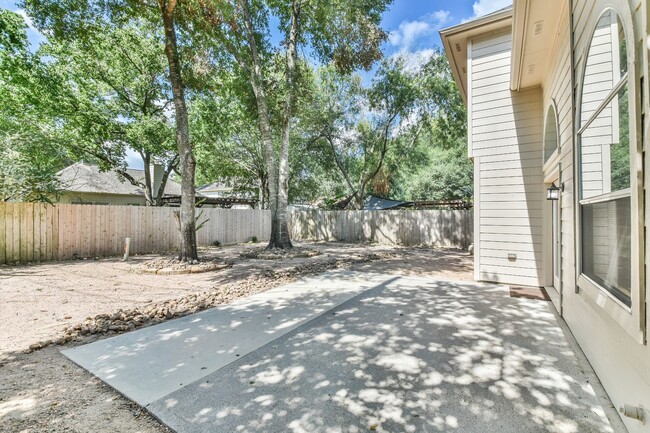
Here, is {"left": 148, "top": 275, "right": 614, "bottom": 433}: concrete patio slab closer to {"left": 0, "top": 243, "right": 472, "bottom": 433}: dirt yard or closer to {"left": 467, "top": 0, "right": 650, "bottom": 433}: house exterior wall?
{"left": 467, "top": 0, "right": 650, "bottom": 433}: house exterior wall

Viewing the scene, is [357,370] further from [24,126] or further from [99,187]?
[99,187]

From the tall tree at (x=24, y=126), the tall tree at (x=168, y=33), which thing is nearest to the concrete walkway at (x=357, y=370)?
the tall tree at (x=168, y=33)

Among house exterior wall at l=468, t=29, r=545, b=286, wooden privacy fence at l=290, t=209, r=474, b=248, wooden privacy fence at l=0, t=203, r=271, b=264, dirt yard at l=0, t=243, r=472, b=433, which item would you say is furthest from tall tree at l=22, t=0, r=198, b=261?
wooden privacy fence at l=290, t=209, r=474, b=248

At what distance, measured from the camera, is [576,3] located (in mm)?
3004

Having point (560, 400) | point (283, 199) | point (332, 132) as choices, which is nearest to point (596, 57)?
point (560, 400)

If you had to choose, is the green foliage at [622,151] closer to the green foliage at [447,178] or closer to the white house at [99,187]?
the white house at [99,187]

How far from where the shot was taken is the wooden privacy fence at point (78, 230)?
23.9 ft

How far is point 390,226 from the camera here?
1370 cm

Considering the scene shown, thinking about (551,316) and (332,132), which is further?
(332,132)

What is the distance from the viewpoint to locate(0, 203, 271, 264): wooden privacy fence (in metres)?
7.27

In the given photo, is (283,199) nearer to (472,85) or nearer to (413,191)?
(472,85)

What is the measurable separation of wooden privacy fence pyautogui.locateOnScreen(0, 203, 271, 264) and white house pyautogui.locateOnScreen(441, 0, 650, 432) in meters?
9.45

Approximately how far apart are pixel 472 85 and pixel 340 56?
5495 millimetres

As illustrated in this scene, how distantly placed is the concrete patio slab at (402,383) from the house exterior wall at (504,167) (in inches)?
80.1
